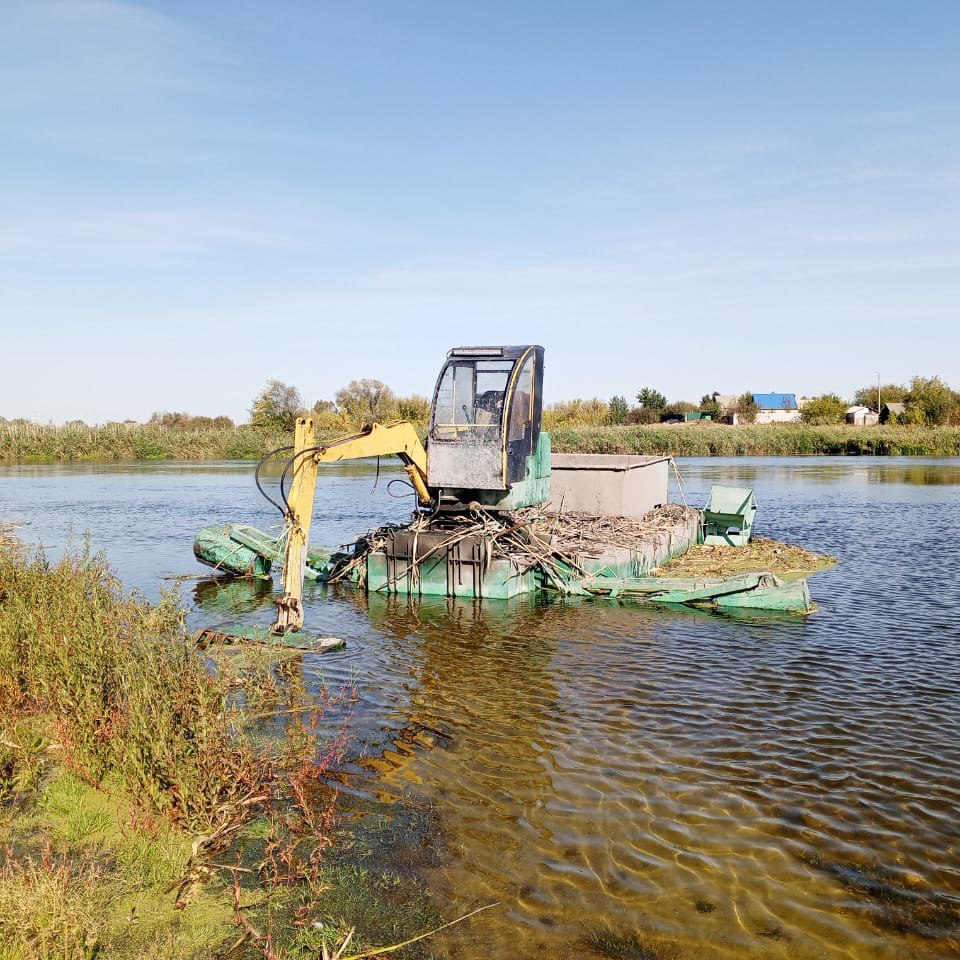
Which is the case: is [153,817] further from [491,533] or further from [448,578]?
[491,533]

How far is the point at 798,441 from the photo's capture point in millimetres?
61219

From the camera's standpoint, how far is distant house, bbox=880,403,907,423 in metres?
77.4

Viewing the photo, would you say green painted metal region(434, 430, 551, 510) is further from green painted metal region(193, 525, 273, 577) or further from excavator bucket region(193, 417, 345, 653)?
green painted metal region(193, 525, 273, 577)

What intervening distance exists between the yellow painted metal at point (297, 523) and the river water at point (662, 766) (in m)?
0.79

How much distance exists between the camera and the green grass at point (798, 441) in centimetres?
5759

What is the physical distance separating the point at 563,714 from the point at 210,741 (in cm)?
422

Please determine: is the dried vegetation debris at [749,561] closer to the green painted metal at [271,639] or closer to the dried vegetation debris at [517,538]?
the dried vegetation debris at [517,538]

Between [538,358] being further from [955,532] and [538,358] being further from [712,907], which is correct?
[955,532]

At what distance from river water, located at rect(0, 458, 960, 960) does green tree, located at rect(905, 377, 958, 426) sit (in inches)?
2523

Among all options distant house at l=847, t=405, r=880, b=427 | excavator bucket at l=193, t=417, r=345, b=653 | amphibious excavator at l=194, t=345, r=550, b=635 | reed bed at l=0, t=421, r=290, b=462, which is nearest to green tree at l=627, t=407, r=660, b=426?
distant house at l=847, t=405, r=880, b=427

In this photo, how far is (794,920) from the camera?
504cm

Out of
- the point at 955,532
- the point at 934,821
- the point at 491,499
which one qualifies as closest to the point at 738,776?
the point at 934,821

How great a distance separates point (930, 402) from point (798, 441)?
2268 centimetres

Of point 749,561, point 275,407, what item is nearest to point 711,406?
point 275,407
